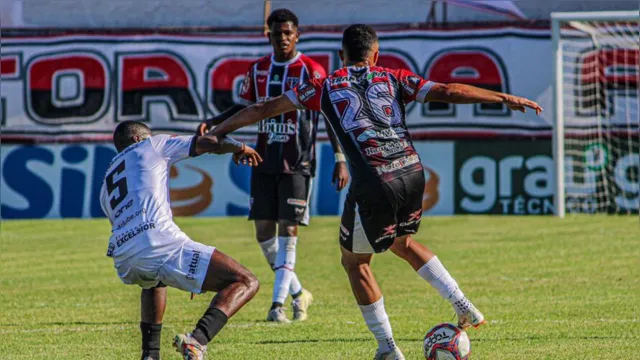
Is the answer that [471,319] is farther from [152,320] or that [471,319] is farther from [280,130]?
[280,130]

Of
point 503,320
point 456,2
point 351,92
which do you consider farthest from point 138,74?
point 351,92

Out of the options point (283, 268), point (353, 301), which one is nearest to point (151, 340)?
point (283, 268)

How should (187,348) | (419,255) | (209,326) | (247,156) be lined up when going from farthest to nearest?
(419,255), (247,156), (209,326), (187,348)

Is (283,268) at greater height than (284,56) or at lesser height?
lesser

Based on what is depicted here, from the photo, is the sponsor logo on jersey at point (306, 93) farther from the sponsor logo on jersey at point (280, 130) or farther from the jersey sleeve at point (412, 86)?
the sponsor logo on jersey at point (280, 130)

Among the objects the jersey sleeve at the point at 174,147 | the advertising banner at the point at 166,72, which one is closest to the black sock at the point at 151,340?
the jersey sleeve at the point at 174,147

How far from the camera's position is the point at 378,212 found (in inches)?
286

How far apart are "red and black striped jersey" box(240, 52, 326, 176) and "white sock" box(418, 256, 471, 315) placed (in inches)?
111

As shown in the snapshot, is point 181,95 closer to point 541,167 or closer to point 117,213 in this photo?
point 541,167

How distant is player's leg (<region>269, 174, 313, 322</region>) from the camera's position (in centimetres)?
972

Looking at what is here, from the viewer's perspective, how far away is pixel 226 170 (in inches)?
816

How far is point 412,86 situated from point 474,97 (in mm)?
440

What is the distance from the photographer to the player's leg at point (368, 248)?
7262mm

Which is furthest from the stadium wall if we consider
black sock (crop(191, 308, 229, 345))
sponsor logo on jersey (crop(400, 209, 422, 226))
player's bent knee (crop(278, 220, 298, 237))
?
black sock (crop(191, 308, 229, 345))
